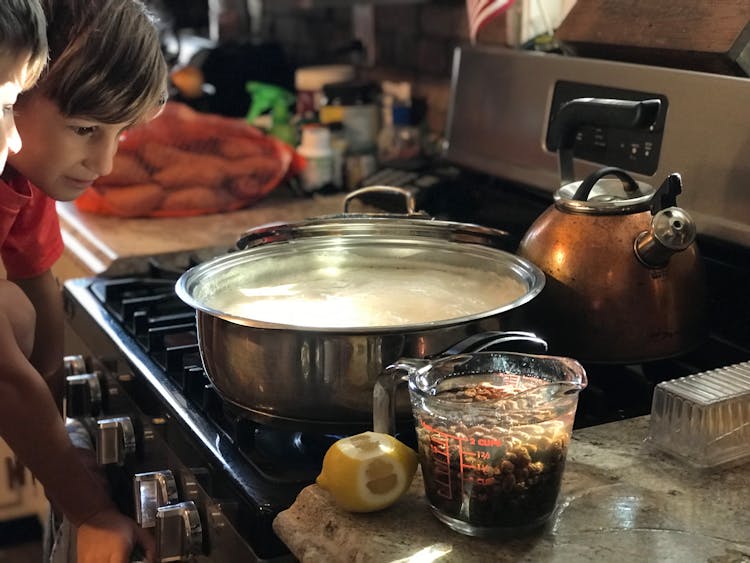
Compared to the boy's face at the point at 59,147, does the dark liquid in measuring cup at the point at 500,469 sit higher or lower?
lower

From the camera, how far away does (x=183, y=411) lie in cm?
97

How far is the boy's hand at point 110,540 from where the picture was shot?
107 cm

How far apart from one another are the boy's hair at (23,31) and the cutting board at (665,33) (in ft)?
2.40

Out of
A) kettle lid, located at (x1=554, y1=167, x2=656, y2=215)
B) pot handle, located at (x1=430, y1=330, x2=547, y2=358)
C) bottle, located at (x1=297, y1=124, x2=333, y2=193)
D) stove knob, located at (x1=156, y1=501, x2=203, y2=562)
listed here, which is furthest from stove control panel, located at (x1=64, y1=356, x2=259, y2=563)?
bottle, located at (x1=297, y1=124, x2=333, y2=193)

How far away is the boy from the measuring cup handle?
0.43m

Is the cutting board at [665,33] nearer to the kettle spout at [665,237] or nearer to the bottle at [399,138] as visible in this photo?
the kettle spout at [665,237]

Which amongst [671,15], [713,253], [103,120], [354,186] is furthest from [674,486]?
[354,186]

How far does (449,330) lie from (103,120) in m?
0.58

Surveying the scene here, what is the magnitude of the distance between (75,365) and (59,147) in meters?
0.32

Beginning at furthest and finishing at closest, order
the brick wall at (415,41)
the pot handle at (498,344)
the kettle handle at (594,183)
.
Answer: the brick wall at (415,41), the kettle handle at (594,183), the pot handle at (498,344)

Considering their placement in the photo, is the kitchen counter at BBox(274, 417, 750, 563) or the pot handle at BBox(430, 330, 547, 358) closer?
the kitchen counter at BBox(274, 417, 750, 563)

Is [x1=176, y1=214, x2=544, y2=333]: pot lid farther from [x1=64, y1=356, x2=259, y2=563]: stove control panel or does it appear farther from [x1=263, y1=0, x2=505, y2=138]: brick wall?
[x1=263, y1=0, x2=505, y2=138]: brick wall

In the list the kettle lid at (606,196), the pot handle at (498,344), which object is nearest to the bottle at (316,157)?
the kettle lid at (606,196)

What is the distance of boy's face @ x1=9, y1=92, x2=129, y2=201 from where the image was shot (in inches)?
45.6
